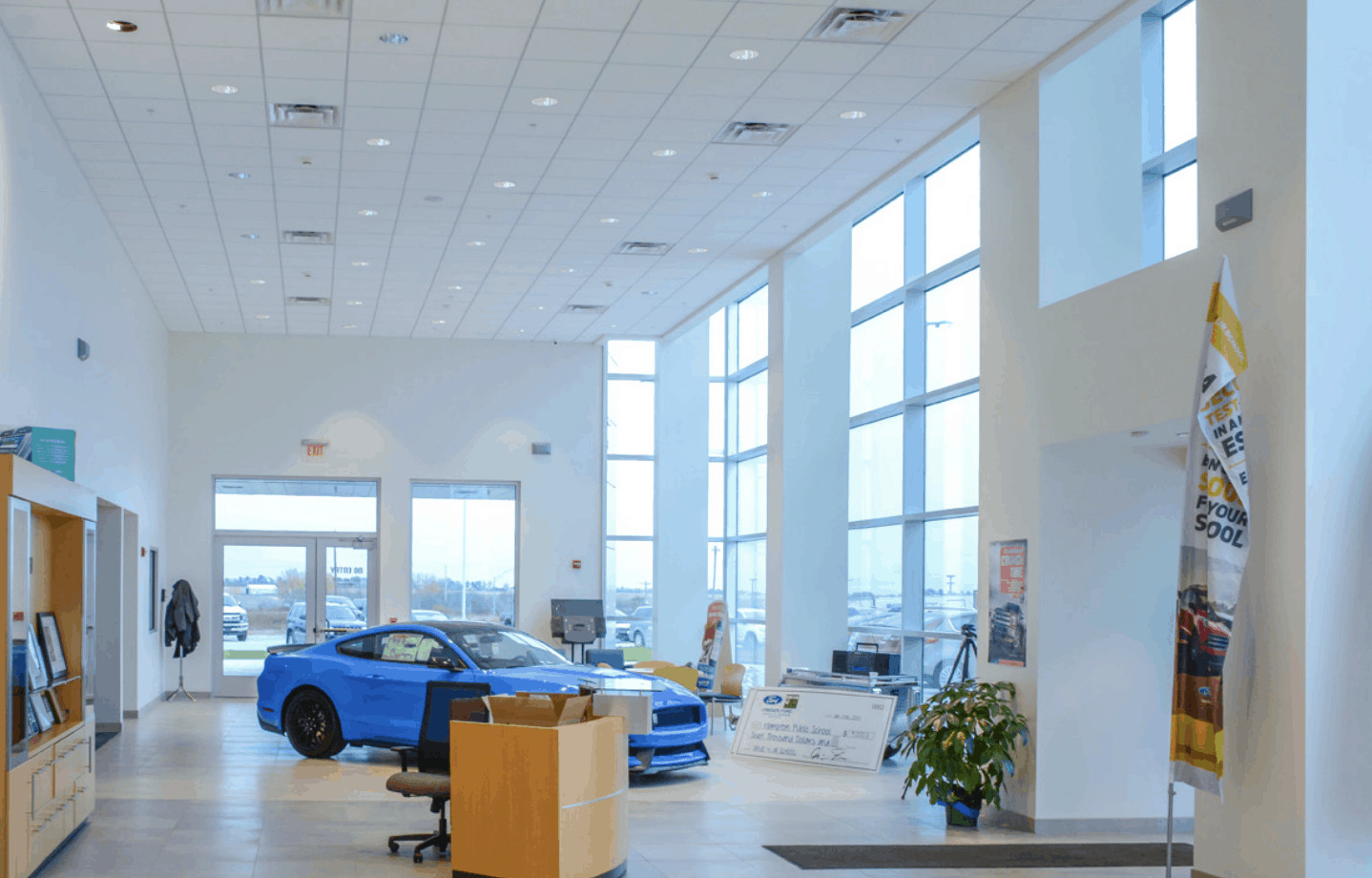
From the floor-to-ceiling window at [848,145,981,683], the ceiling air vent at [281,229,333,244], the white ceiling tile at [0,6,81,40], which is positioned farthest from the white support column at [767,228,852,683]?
the white ceiling tile at [0,6,81,40]

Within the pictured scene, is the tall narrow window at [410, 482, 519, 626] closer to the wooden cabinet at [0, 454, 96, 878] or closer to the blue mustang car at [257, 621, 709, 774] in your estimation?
the blue mustang car at [257, 621, 709, 774]

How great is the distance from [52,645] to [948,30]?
19.4 feet

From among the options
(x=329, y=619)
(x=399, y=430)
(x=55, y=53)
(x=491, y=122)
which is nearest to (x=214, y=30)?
(x=55, y=53)

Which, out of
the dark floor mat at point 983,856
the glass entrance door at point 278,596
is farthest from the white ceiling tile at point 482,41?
the glass entrance door at point 278,596

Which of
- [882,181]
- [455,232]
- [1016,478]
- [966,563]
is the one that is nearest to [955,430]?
[966,563]

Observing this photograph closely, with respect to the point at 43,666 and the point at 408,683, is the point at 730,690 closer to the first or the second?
the point at 408,683

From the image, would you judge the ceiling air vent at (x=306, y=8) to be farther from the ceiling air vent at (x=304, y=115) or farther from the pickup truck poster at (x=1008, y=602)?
the pickup truck poster at (x=1008, y=602)

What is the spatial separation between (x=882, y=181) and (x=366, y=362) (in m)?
9.02

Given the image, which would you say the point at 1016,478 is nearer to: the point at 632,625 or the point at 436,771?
the point at 436,771

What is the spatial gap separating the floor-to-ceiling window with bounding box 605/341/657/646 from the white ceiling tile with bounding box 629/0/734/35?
1082cm

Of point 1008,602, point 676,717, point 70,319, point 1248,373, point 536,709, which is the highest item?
point 70,319

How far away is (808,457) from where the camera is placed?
12922 mm

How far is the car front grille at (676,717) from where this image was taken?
376 inches

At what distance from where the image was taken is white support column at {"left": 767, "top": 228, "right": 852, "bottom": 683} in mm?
12727
